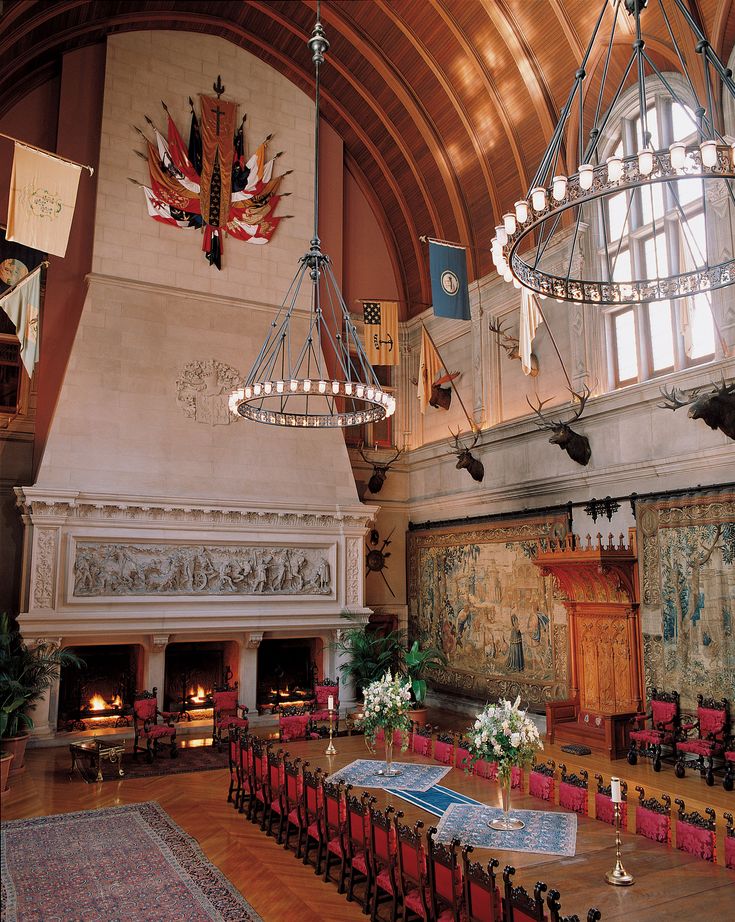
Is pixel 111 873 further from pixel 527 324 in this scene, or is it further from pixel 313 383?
pixel 527 324

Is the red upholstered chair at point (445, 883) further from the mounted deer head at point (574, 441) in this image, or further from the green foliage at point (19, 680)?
the mounted deer head at point (574, 441)

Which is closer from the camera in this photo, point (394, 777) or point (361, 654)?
point (394, 777)

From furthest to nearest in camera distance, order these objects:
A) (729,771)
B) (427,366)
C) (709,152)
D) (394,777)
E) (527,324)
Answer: (427,366), (527,324), (729,771), (394,777), (709,152)

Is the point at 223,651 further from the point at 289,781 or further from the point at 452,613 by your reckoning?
the point at 289,781

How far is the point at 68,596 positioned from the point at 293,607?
4747 mm

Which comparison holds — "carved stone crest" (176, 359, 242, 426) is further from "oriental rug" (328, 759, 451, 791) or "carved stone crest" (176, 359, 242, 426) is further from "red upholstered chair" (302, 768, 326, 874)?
"red upholstered chair" (302, 768, 326, 874)

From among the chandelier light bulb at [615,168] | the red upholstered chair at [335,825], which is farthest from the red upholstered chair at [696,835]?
the chandelier light bulb at [615,168]

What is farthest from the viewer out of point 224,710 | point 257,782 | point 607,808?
point 224,710

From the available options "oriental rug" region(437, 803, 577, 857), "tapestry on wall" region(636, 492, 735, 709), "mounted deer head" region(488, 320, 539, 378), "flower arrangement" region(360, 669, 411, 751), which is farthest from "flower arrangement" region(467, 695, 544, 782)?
"mounted deer head" region(488, 320, 539, 378)

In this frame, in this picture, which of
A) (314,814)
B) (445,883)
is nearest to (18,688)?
(314,814)

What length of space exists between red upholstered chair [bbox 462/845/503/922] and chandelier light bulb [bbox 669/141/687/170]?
5459 mm

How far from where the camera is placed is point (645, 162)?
620 cm

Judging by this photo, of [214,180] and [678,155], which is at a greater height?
[214,180]

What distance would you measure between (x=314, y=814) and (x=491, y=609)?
30.1 feet
